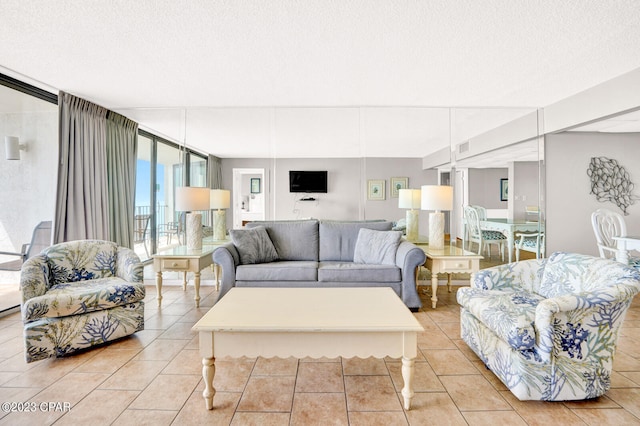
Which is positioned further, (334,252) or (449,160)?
(449,160)

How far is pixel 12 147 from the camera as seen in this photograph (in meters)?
3.21

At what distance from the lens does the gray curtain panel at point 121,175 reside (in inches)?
158

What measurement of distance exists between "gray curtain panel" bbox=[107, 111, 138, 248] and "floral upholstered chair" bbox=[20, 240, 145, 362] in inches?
56.8

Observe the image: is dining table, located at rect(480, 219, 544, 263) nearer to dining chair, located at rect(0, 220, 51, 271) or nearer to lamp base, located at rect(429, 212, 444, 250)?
lamp base, located at rect(429, 212, 444, 250)

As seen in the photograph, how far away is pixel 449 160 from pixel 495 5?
7.64ft

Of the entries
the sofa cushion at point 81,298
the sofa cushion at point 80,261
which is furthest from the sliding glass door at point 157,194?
the sofa cushion at point 81,298

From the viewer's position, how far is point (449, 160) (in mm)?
4113

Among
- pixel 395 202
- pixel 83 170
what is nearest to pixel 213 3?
pixel 83 170

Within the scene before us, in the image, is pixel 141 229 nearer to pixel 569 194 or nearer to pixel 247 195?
pixel 247 195

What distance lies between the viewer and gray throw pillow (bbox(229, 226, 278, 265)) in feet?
10.7

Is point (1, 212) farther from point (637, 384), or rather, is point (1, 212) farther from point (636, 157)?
point (636, 157)

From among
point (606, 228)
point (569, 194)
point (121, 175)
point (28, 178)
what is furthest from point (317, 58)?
point (606, 228)

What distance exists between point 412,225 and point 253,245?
6.52 feet

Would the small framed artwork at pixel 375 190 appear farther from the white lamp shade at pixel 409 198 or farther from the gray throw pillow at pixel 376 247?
the gray throw pillow at pixel 376 247
